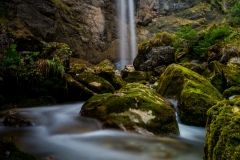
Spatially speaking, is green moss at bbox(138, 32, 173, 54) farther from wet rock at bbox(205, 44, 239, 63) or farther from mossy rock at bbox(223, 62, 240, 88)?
mossy rock at bbox(223, 62, 240, 88)

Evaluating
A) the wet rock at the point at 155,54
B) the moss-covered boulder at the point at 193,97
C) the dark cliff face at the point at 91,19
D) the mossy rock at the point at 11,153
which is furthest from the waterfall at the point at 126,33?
the mossy rock at the point at 11,153

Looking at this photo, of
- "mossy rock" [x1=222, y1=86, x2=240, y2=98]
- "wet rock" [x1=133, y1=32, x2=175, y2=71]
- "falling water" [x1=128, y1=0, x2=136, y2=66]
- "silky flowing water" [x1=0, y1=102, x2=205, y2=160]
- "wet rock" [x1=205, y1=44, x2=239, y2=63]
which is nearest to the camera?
"silky flowing water" [x1=0, y1=102, x2=205, y2=160]

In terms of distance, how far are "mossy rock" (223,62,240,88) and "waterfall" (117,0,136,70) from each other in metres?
17.2

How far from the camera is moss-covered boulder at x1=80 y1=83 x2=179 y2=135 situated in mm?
4770

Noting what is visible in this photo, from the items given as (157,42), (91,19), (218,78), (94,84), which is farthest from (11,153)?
(91,19)

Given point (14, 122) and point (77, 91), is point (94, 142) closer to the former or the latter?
point (14, 122)

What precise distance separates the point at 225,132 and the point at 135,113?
2.66 m

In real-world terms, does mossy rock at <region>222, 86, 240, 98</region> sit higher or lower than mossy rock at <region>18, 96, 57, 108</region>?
higher

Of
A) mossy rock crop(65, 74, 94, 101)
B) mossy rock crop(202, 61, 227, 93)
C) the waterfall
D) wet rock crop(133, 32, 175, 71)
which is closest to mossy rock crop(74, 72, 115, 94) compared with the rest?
mossy rock crop(65, 74, 94, 101)

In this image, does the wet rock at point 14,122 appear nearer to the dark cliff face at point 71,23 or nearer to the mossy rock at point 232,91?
the mossy rock at point 232,91

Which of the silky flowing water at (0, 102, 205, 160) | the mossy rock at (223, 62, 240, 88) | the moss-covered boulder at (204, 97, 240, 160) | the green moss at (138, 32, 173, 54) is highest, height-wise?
the green moss at (138, 32, 173, 54)

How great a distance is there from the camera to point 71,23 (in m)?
23.0

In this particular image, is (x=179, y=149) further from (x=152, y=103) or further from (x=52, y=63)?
(x=52, y=63)

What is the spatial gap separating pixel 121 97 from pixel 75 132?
140 cm
